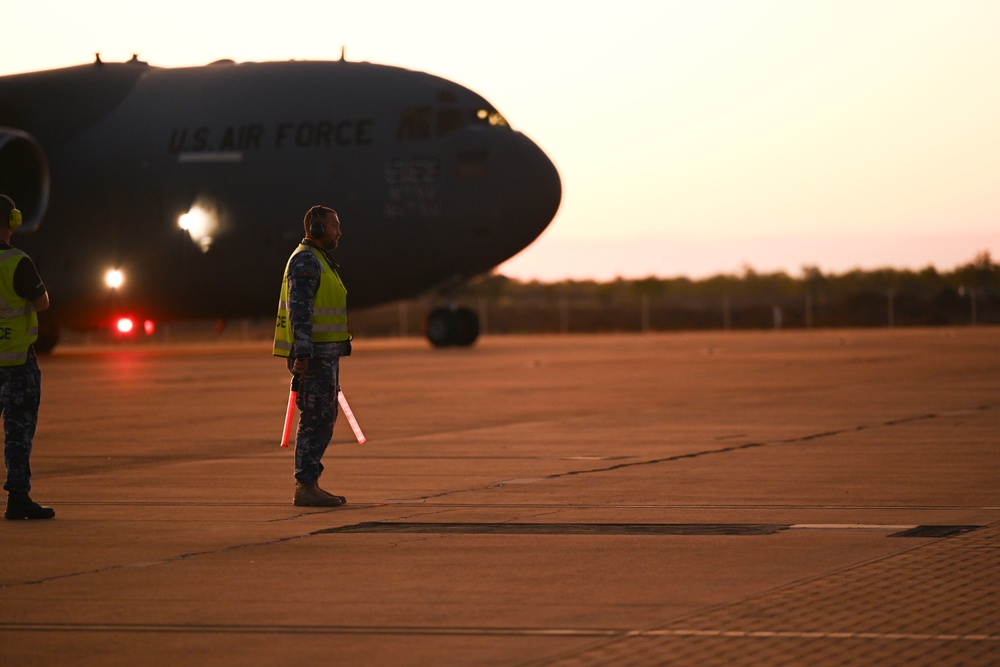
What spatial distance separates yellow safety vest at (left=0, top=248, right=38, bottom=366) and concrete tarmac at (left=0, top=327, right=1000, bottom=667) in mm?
964

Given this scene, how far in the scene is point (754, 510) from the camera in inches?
407

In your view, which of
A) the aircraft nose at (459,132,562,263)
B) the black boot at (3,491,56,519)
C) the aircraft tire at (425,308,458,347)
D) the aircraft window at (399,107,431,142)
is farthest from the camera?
the aircraft tire at (425,308,458,347)

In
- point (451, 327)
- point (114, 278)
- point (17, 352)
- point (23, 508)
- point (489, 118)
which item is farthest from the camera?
point (451, 327)

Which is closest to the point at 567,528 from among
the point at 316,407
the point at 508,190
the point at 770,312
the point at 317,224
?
the point at 316,407

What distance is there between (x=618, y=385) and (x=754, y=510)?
1306 centimetres

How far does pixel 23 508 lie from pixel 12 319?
3.51 ft

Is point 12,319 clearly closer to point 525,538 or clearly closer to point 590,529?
point 525,538

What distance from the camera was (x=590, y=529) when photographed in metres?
9.59

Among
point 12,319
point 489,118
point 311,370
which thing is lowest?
point 311,370

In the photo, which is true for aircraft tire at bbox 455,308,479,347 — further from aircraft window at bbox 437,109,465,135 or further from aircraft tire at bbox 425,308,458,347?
aircraft window at bbox 437,109,465,135

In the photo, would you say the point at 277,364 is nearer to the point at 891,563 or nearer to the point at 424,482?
the point at 424,482

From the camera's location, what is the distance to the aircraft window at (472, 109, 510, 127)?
30641 millimetres

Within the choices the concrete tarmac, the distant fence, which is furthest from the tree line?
the concrete tarmac

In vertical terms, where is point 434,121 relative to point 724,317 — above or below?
above
